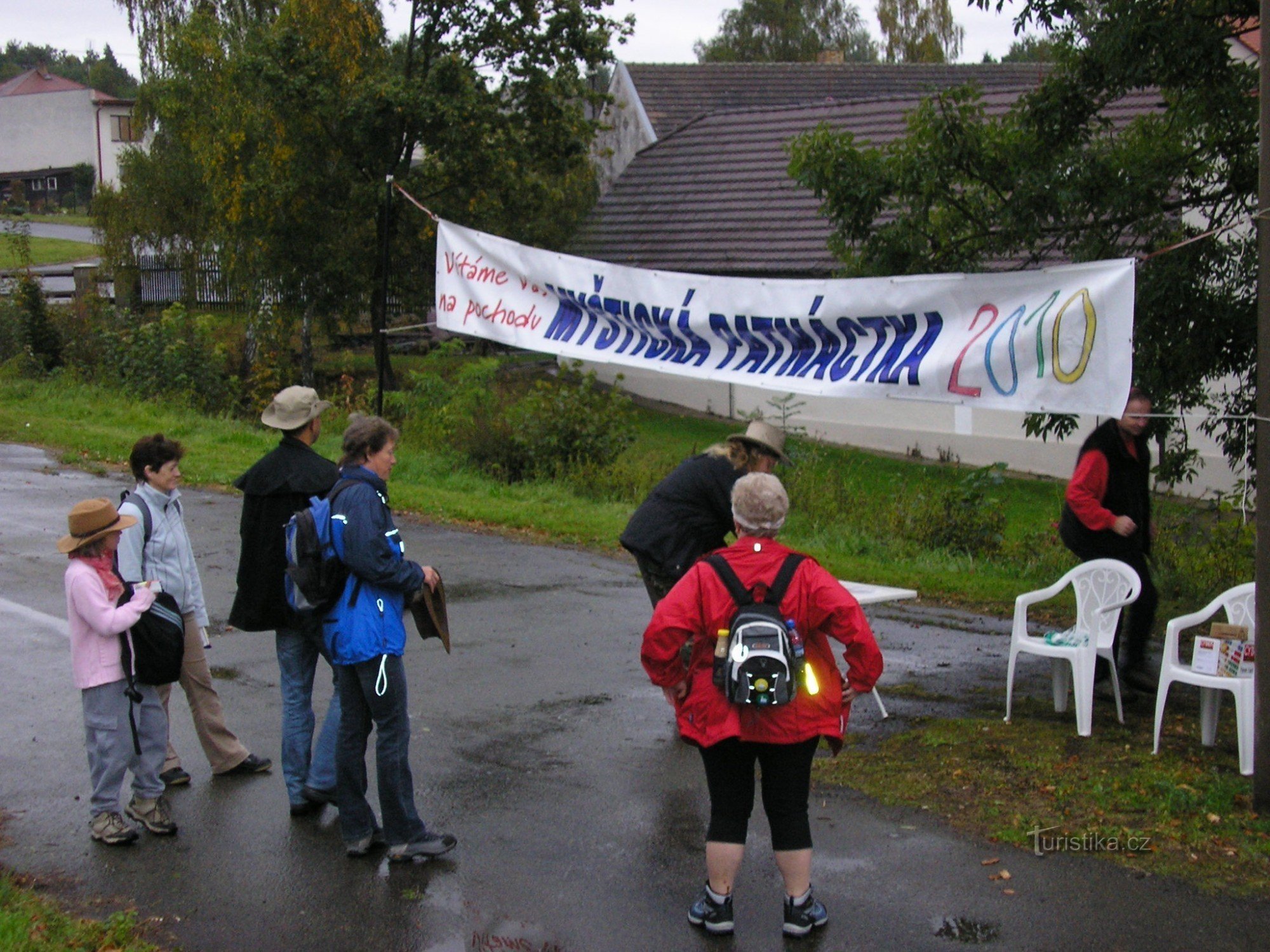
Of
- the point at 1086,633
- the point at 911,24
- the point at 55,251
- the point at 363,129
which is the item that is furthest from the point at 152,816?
the point at 911,24

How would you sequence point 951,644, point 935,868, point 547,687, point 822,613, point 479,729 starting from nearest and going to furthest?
point 822,613 < point 935,868 < point 479,729 < point 547,687 < point 951,644

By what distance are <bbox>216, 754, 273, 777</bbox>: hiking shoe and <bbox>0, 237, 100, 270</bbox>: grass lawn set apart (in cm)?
4160

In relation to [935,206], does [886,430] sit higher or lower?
lower

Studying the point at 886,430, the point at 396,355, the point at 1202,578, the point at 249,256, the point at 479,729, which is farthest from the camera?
the point at 396,355

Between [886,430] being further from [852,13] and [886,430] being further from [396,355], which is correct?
[852,13]

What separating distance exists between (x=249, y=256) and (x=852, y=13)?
39.2 metres

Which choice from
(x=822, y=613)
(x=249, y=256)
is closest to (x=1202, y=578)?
(x=822, y=613)

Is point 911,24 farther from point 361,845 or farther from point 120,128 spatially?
point 361,845

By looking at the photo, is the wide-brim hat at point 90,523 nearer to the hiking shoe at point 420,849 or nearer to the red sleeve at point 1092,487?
the hiking shoe at point 420,849

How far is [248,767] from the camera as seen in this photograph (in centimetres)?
617

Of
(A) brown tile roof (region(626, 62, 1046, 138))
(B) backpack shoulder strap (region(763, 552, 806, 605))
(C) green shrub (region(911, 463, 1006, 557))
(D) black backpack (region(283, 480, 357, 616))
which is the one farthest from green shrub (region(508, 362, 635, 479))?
(A) brown tile roof (region(626, 62, 1046, 138))

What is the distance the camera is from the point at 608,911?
4.77 metres

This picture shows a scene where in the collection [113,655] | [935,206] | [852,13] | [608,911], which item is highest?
[852,13]

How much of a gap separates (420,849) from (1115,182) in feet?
18.1
